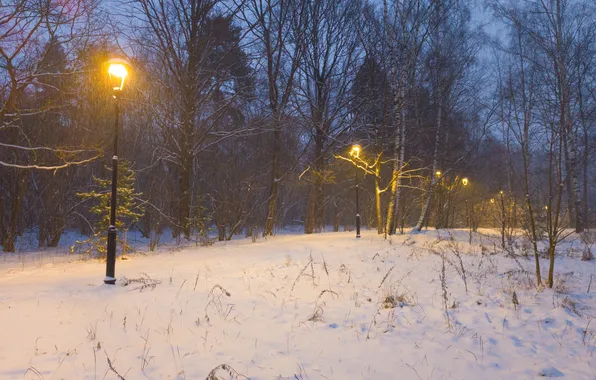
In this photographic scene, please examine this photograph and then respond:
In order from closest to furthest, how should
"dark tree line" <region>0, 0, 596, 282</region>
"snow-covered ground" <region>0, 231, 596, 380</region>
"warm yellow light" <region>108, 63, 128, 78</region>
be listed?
"snow-covered ground" <region>0, 231, 596, 380</region> → "warm yellow light" <region>108, 63, 128, 78</region> → "dark tree line" <region>0, 0, 596, 282</region>

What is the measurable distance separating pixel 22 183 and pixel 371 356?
14.3 meters

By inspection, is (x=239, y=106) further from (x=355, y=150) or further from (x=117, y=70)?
(x=117, y=70)

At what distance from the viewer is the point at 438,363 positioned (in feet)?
10.9

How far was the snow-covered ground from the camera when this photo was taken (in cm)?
320

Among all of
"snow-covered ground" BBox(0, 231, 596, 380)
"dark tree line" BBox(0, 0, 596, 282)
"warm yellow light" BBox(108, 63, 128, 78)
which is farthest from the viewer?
"dark tree line" BBox(0, 0, 596, 282)

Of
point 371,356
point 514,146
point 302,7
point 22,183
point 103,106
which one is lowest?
point 371,356

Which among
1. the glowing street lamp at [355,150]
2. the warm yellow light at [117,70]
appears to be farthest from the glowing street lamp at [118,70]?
the glowing street lamp at [355,150]

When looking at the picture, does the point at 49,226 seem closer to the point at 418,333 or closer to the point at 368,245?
the point at 368,245

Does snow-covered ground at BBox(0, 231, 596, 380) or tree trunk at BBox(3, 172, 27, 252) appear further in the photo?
tree trunk at BBox(3, 172, 27, 252)

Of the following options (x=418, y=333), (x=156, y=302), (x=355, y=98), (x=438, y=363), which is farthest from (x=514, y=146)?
(x=355, y=98)

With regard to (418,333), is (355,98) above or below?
above

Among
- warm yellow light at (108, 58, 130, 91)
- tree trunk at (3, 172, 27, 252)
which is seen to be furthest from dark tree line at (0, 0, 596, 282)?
warm yellow light at (108, 58, 130, 91)

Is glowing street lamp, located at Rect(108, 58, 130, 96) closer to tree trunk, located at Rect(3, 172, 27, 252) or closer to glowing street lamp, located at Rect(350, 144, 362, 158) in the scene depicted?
glowing street lamp, located at Rect(350, 144, 362, 158)

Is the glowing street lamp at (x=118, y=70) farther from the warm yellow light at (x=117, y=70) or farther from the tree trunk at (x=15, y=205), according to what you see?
the tree trunk at (x=15, y=205)
